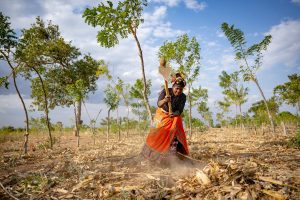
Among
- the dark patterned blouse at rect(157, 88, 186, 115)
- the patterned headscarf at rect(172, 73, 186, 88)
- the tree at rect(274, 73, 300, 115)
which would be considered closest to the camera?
the patterned headscarf at rect(172, 73, 186, 88)

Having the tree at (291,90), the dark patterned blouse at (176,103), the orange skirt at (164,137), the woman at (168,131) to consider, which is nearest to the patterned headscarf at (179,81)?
the woman at (168,131)

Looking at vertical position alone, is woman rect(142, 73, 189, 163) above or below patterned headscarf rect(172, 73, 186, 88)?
below

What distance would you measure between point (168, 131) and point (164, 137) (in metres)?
0.17

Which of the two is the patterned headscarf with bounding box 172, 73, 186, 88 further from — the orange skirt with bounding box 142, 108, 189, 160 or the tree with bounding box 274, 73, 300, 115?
the tree with bounding box 274, 73, 300, 115

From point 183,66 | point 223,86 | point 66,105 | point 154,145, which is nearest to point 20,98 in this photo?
point 154,145

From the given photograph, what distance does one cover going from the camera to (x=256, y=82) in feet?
45.5

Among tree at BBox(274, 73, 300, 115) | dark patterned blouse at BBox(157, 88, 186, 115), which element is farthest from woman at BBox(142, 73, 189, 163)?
tree at BBox(274, 73, 300, 115)

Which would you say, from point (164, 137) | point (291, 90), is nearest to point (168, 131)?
point (164, 137)

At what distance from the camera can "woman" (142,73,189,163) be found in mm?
5125

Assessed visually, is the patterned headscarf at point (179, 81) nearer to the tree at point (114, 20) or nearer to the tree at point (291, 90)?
the tree at point (114, 20)

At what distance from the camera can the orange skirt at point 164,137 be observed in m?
5.16

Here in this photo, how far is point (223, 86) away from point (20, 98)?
17913 mm

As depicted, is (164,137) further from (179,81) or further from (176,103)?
(179,81)

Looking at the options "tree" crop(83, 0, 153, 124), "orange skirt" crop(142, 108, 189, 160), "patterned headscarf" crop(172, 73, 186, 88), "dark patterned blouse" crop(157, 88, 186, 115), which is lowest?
"orange skirt" crop(142, 108, 189, 160)
